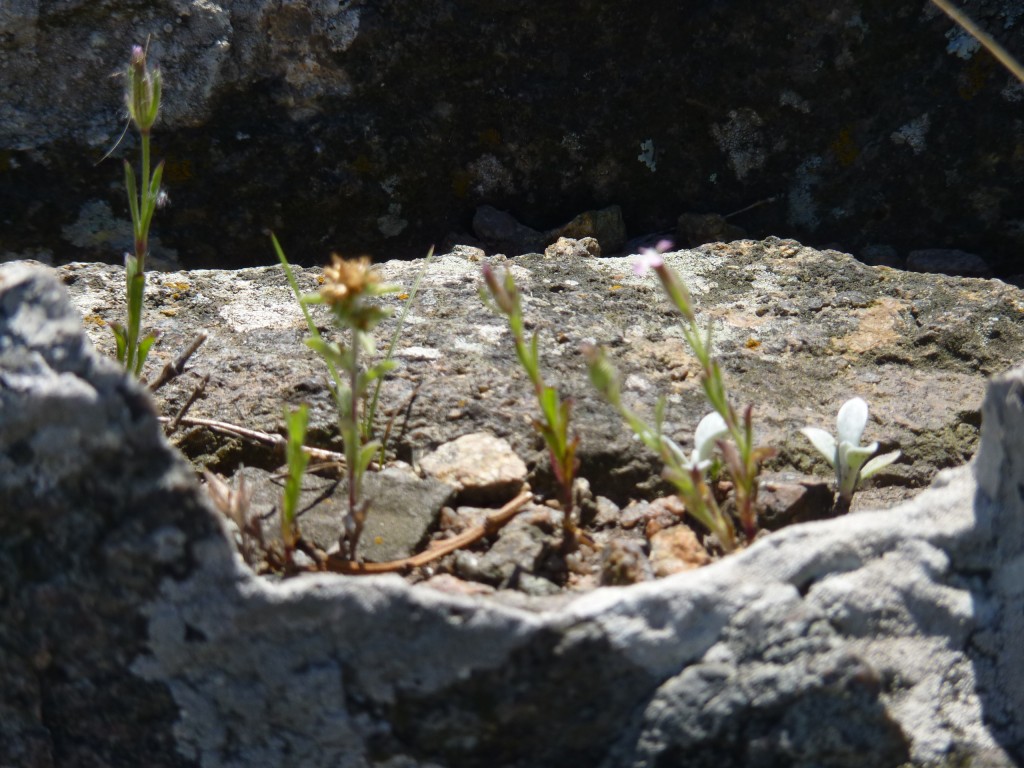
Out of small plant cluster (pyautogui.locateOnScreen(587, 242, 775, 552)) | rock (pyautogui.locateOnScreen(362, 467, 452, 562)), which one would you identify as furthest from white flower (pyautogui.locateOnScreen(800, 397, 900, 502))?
rock (pyautogui.locateOnScreen(362, 467, 452, 562))

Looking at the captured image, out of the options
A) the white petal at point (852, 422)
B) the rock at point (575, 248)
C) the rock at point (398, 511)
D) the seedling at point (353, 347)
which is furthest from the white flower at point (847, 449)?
the rock at point (575, 248)

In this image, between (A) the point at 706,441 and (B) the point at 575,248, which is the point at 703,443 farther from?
(B) the point at 575,248

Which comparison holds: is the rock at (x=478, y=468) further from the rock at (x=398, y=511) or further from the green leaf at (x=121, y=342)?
the green leaf at (x=121, y=342)

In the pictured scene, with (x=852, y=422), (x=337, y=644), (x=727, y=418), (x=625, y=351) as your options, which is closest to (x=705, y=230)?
(x=625, y=351)

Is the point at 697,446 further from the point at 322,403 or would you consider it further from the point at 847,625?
the point at 322,403

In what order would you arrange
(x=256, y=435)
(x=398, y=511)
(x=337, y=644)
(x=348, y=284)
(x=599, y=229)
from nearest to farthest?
(x=337, y=644) → (x=348, y=284) → (x=398, y=511) → (x=256, y=435) → (x=599, y=229)

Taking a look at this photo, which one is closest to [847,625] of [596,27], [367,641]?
[367,641]
